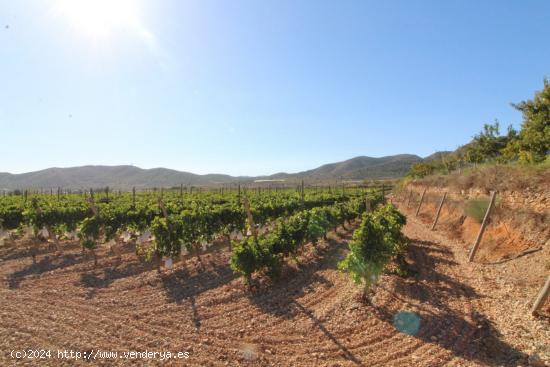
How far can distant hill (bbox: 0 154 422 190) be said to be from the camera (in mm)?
120688

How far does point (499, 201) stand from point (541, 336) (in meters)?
9.04

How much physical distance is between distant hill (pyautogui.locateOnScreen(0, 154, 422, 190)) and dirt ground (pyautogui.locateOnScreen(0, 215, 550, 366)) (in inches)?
4127

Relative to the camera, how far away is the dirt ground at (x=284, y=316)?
190 inches

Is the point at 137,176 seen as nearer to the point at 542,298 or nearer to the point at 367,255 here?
the point at 367,255

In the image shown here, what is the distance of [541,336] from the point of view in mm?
→ 5121

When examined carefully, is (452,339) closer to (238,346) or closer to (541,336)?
(541,336)

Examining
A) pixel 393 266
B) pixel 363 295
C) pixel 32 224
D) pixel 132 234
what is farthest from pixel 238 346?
pixel 32 224

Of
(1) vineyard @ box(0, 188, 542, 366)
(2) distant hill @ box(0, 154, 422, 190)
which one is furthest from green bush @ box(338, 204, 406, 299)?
(2) distant hill @ box(0, 154, 422, 190)

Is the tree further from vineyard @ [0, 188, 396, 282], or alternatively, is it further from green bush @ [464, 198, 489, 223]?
vineyard @ [0, 188, 396, 282]

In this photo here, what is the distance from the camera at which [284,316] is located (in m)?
6.23

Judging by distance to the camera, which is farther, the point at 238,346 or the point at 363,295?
the point at 363,295

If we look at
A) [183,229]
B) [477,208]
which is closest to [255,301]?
[183,229]

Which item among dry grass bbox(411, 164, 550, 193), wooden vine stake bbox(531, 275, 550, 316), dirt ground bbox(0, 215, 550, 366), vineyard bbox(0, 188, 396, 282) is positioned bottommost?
dirt ground bbox(0, 215, 550, 366)

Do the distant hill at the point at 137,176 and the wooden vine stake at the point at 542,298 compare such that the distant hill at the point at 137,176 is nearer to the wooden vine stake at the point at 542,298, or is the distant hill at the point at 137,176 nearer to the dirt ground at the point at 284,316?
the dirt ground at the point at 284,316
